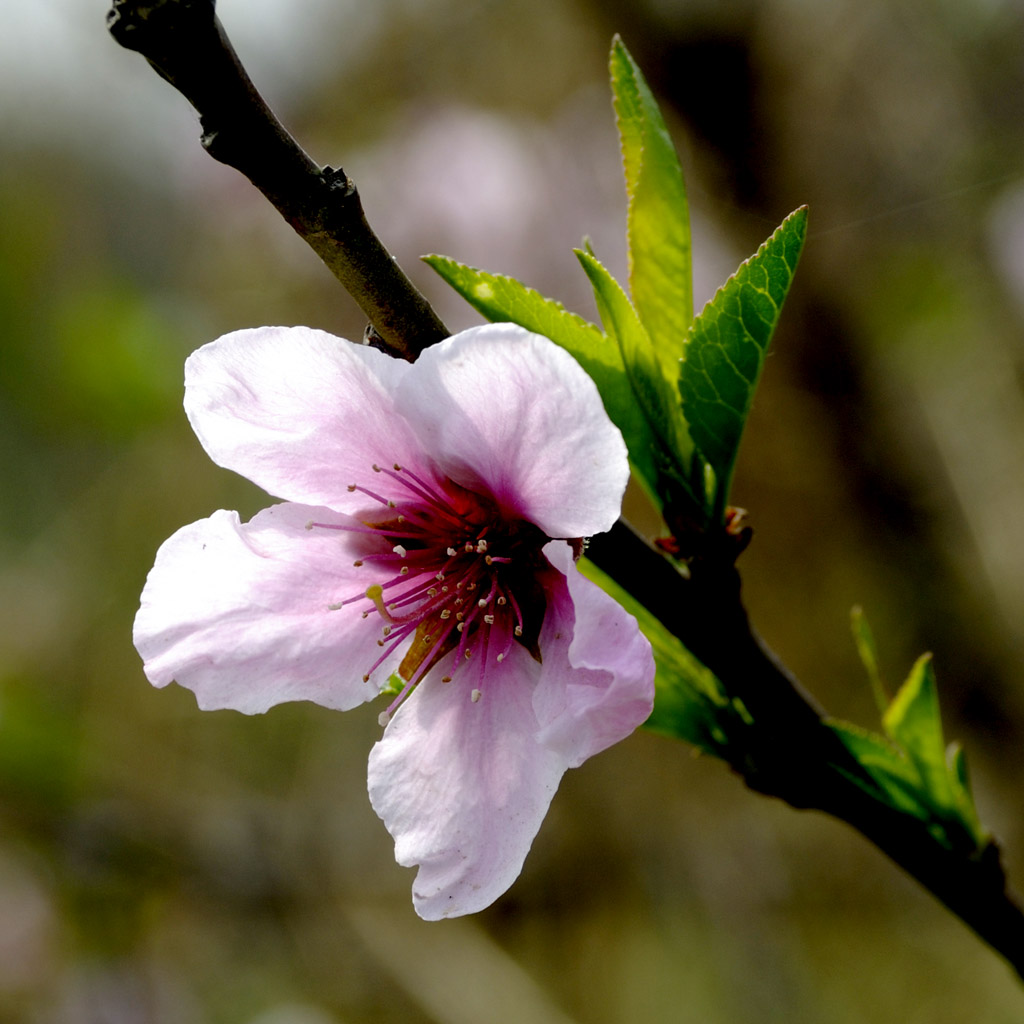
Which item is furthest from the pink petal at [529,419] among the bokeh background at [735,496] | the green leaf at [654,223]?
the bokeh background at [735,496]

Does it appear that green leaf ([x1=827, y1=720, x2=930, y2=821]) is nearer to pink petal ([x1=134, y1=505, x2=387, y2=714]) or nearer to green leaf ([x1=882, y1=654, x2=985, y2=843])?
green leaf ([x1=882, y1=654, x2=985, y2=843])

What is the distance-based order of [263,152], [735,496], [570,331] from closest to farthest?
[263,152] < [570,331] < [735,496]

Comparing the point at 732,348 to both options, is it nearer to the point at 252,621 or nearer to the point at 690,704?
the point at 690,704

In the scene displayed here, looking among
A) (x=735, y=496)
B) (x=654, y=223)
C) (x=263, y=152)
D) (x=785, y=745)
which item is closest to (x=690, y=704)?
(x=785, y=745)

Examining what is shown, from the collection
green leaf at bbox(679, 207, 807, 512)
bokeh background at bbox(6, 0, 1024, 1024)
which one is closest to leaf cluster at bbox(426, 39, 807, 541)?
green leaf at bbox(679, 207, 807, 512)

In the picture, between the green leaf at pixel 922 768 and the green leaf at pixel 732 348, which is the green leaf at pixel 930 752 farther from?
the green leaf at pixel 732 348
